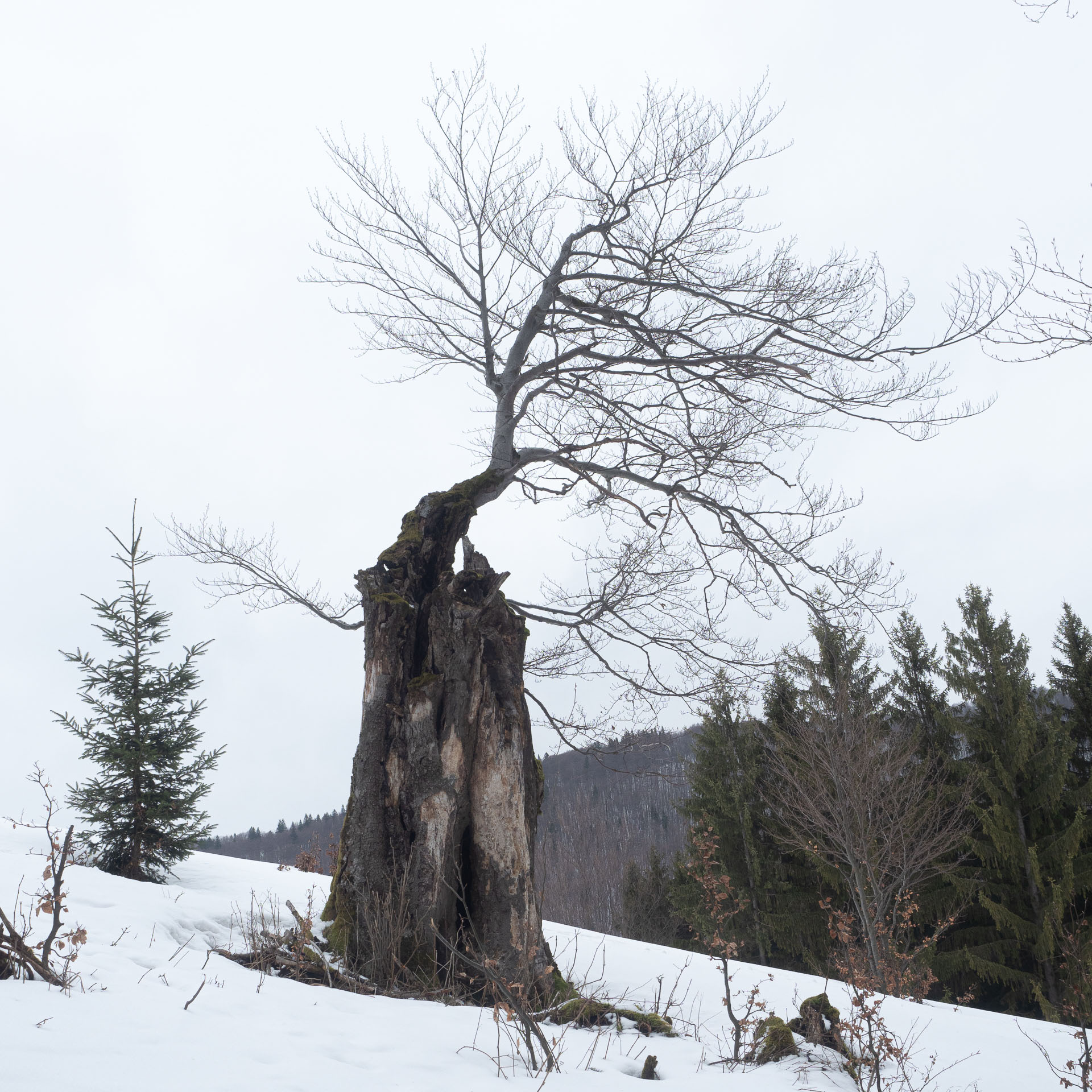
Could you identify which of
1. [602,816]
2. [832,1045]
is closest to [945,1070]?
[832,1045]

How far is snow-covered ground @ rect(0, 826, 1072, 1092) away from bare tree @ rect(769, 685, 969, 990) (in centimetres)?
663

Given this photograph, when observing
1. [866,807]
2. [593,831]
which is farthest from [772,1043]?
[593,831]

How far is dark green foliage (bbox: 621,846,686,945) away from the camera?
20406mm

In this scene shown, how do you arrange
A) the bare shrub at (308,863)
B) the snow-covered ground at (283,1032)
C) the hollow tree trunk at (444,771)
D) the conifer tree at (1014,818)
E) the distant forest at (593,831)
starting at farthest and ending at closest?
the conifer tree at (1014,818) → the bare shrub at (308,863) → the distant forest at (593,831) → the hollow tree trunk at (444,771) → the snow-covered ground at (283,1032)

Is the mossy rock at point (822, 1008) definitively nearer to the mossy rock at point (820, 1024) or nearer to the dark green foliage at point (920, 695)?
the mossy rock at point (820, 1024)

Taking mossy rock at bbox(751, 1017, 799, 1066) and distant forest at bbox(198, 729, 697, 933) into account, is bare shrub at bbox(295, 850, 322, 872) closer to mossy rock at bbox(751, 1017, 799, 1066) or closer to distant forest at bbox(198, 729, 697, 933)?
distant forest at bbox(198, 729, 697, 933)

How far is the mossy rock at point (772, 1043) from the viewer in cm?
395

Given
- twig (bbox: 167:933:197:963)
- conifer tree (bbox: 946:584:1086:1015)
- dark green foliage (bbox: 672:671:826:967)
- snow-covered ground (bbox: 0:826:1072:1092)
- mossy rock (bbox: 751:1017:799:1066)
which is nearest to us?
snow-covered ground (bbox: 0:826:1072:1092)

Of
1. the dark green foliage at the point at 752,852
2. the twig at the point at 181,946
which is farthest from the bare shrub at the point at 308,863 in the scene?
the dark green foliage at the point at 752,852

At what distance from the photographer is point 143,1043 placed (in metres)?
2.63

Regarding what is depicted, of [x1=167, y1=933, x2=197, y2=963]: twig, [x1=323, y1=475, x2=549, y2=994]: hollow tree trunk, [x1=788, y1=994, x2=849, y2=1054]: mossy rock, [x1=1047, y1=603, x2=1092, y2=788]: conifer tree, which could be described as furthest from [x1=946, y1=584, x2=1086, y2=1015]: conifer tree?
[x1=167, y1=933, x2=197, y2=963]: twig

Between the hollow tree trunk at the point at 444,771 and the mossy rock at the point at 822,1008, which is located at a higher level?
the hollow tree trunk at the point at 444,771

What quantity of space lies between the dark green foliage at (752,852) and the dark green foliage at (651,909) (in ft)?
6.89

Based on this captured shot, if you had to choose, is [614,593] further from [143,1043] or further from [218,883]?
[143,1043]
